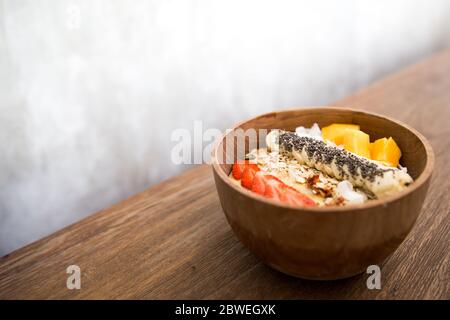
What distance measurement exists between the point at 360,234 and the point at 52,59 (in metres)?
0.79

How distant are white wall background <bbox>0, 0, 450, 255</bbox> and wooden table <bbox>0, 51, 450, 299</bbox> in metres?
0.22

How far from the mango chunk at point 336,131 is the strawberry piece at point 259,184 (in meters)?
0.23

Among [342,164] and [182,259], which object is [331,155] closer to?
[342,164]

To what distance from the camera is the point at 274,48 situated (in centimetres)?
152

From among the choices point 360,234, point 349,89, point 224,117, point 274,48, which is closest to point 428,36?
point 349,89

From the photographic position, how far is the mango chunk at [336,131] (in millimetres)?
888

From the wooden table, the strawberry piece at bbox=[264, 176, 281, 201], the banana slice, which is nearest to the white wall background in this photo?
the wooden table

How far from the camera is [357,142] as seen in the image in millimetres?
857

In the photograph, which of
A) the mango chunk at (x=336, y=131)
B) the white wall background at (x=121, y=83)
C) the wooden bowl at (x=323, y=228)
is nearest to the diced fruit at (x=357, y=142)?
the mango chunk at (x=336, y=131)

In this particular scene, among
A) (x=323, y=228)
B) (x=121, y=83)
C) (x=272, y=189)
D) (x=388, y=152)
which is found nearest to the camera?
(x=323, y=228)

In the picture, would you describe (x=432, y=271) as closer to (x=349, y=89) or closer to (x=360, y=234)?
(x=360, y=234)

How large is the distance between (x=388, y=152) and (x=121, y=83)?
27.9 inches

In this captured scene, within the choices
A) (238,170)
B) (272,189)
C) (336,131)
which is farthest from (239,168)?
(336,131)

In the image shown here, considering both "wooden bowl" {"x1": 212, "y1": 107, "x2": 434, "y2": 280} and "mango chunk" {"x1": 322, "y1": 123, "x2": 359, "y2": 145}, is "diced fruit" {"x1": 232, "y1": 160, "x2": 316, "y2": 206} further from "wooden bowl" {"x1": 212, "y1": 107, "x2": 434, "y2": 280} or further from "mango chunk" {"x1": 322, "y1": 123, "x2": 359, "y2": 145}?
"mango chunk" {"x1": 322, "y1": 123, "x2": 359, "y2": 145}
